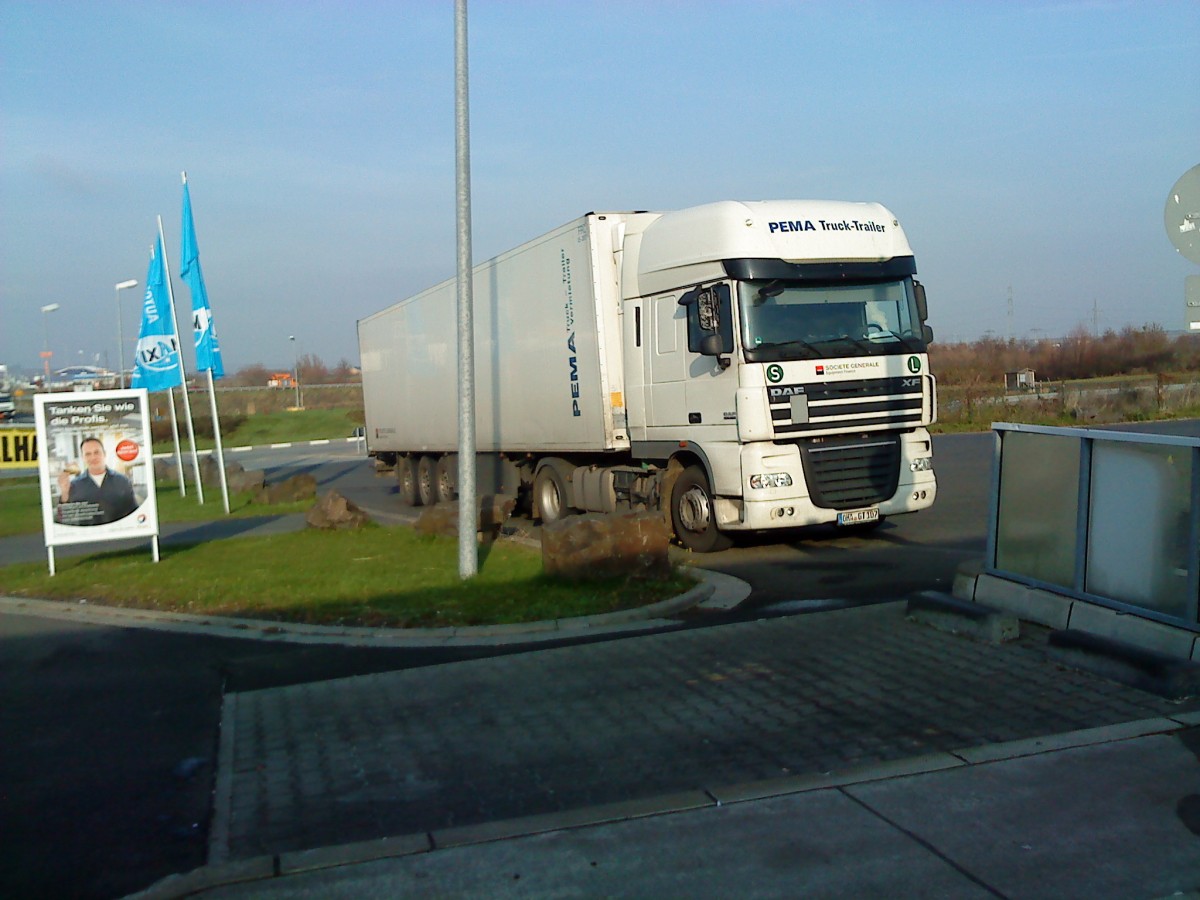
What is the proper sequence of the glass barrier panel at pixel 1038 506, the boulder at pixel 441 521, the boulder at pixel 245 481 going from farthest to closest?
the boulder at pixel 245 481 < the boulder at pixel 441 521 < the glass barrier panel at pixel 1038 506

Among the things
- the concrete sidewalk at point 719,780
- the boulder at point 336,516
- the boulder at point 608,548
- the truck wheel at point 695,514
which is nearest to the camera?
the concrete sidewalk at point 719,780

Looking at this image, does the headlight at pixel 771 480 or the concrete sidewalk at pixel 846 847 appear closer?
the concrete sidewalk at pixel 846 847

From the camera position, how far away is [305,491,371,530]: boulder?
55.2 ft

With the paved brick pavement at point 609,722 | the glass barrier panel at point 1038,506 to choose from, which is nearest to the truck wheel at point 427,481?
the paved brick pavement at point 609,722

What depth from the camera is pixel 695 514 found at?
13.2 metres

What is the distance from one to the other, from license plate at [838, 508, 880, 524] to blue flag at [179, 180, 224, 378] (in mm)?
15238

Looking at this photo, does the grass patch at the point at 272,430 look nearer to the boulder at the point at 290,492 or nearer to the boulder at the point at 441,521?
the boulder at the point at 290,492

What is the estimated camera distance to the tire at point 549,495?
656 inches

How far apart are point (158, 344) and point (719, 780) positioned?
2092cm

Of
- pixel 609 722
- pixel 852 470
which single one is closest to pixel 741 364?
pixel 852 470

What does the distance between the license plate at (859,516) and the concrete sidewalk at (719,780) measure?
457 centimetres

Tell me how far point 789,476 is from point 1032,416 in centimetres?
2503

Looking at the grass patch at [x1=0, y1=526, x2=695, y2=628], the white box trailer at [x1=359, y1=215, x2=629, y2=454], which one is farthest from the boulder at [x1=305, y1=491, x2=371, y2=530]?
the white box trailer at [x1=359, y1=215, x2=629, y2=454]

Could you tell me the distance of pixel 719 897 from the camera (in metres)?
4.23
